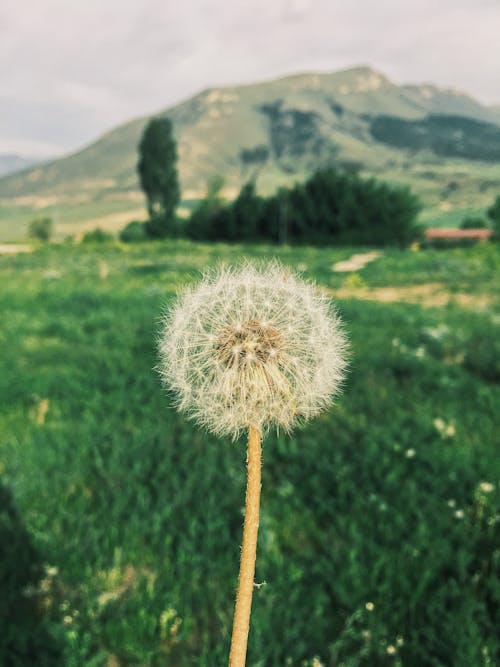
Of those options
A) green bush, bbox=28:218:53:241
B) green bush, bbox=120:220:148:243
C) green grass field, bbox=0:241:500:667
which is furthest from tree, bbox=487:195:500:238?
green bush, bbox=28:218:53:241

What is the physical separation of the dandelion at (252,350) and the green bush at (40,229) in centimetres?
9608

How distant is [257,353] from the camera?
90cm

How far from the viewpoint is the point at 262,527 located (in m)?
3.38

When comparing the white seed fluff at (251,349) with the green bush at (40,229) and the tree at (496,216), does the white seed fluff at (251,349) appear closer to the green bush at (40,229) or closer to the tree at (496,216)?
the tree at (496,216)

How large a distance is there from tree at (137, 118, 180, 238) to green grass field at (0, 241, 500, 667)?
171 ft

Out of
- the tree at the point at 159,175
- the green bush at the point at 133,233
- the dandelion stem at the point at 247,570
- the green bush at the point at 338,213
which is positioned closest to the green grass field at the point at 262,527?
the dandelion stem at the point at 247,570

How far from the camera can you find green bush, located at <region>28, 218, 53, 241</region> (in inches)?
3567

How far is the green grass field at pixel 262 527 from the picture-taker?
266cm

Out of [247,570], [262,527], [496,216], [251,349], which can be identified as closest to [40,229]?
[496,216]

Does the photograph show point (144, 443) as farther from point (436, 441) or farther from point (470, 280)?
point (470, 280)

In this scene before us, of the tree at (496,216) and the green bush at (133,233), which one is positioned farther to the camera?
the green bush at (133,233)

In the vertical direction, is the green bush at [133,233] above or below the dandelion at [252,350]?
above

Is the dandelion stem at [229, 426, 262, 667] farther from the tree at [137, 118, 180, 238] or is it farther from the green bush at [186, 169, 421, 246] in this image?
the tree at [137, 118, 180, 238]

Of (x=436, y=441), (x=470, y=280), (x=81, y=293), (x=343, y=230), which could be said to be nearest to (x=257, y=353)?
(x=436, y=441)
